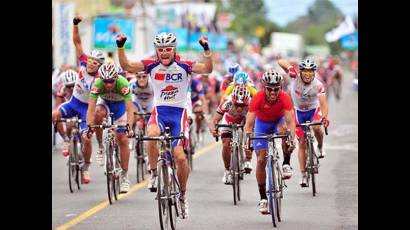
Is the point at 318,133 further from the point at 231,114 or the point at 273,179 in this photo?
the point at 273,179

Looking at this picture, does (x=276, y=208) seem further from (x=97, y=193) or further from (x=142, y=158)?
(x=142, y=158)

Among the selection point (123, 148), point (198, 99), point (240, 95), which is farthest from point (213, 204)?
point (198, 99)

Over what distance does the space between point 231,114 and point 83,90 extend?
242 centimetres

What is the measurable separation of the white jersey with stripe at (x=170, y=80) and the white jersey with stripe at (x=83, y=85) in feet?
14.6

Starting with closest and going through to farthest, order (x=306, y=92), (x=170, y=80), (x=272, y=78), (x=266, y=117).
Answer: (x=170, y=80) < (x=272, y=78) < (x=266, y=117) < (x=306, y=92)

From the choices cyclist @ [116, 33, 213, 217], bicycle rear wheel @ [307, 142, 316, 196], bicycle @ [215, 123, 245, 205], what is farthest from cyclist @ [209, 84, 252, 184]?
cyclist @ [116, 33, 213, 217]

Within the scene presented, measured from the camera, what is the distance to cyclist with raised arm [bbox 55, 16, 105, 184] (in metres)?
18.2

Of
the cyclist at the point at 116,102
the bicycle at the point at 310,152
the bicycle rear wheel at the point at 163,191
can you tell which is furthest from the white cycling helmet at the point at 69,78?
the bicycle rear wheel at the point at 163,191

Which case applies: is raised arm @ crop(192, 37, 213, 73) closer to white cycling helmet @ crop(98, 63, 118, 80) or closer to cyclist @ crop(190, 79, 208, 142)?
white cycling helmet @ crop(98, 63, 118, 80)

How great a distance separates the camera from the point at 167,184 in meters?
13.0

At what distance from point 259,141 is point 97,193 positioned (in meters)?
4.13

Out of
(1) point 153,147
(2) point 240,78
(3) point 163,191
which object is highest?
(2) point 240,78
